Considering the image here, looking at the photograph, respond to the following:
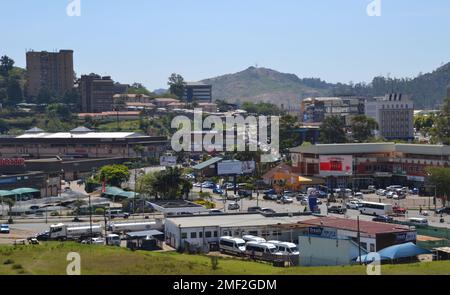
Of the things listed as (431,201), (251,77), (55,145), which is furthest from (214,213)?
(251,77)

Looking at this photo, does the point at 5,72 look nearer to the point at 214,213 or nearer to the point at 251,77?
the point at 214,213

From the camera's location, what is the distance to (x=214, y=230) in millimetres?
16750

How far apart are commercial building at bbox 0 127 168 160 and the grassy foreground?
82.5 ft

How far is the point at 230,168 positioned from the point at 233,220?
11221 mm

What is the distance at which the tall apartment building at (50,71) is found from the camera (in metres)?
63.0

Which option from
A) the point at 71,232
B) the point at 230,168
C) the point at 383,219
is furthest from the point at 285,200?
the point at 71,232

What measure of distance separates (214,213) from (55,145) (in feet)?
Result: 71.4

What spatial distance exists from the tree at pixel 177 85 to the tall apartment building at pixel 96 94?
13109mm

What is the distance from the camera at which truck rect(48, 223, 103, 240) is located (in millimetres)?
17688

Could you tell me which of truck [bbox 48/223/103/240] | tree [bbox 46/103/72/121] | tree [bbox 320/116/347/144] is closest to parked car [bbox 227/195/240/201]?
truck [bbox 48/223/103/240]

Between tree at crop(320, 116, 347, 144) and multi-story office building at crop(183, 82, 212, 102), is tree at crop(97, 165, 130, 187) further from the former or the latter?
multi-story office building at crop(183, 82, 212, 102)

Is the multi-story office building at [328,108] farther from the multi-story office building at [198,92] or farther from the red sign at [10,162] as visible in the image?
the red sign at [10,162]

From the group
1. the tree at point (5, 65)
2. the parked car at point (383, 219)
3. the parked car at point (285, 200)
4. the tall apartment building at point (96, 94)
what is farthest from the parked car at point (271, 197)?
the tree at point (5, 65)

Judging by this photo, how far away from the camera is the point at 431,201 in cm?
2467
